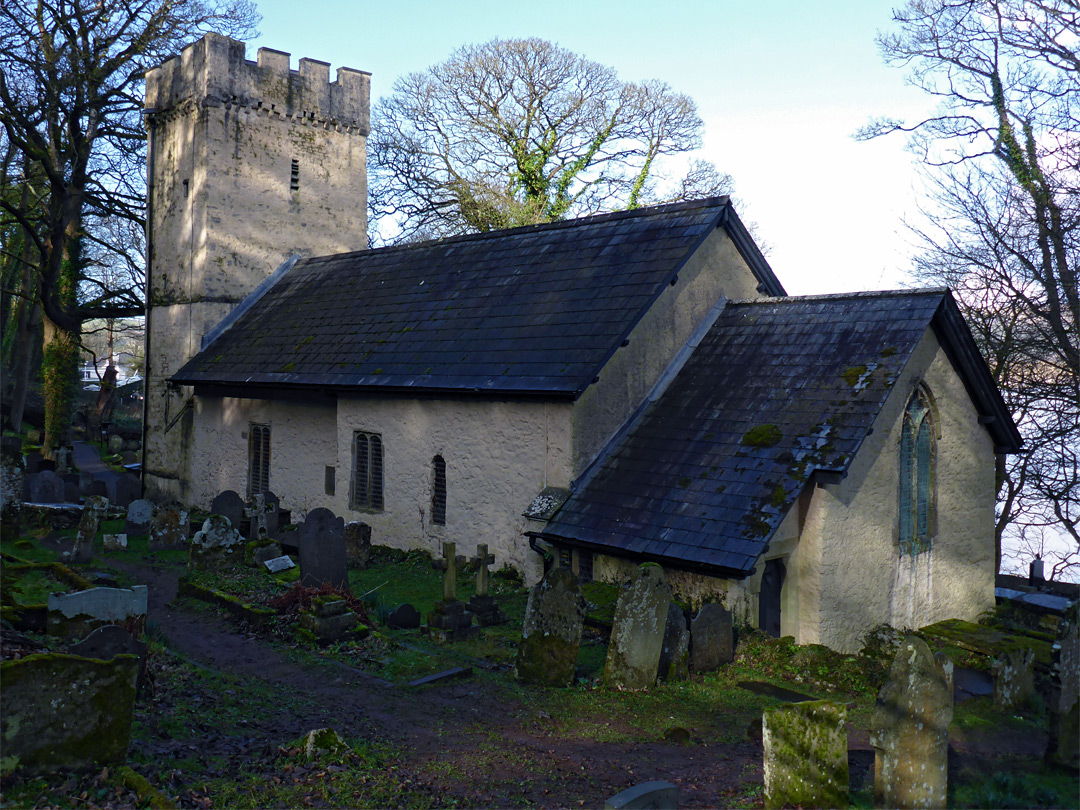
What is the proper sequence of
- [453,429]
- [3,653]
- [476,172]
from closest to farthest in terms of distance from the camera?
[3,653] < [453,429] < [476,172]

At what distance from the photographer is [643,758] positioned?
8.00m

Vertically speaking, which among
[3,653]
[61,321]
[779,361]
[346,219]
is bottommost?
[3,653]

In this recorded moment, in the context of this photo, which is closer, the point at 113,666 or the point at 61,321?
the point at 113,666

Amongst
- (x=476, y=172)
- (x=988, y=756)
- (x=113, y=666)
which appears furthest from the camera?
(x=476, y=172)

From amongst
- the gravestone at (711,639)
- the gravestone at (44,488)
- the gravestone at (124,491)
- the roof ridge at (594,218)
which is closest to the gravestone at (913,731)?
the gravestone at (711,639)

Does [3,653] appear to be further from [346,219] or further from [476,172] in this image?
[476,172]

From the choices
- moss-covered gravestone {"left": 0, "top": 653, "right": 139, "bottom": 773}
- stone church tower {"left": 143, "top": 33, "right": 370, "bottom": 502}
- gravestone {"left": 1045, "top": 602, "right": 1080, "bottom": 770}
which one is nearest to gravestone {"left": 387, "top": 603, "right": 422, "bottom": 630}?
moss-covered gravestone {"left": 0, "top": 653, "right": 139, "bottom": 773}

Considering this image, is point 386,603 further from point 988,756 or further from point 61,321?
point 61,321

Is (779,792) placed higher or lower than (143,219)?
lower

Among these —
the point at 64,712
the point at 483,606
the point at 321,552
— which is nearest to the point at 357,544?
the point at 321,552

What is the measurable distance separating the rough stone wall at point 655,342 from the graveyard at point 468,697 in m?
2.90

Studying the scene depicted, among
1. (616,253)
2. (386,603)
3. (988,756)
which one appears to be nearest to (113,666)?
(386,603)

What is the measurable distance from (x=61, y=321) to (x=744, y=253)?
2290 cm

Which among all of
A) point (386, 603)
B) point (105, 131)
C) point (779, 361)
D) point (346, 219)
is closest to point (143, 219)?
point (105, 131)
